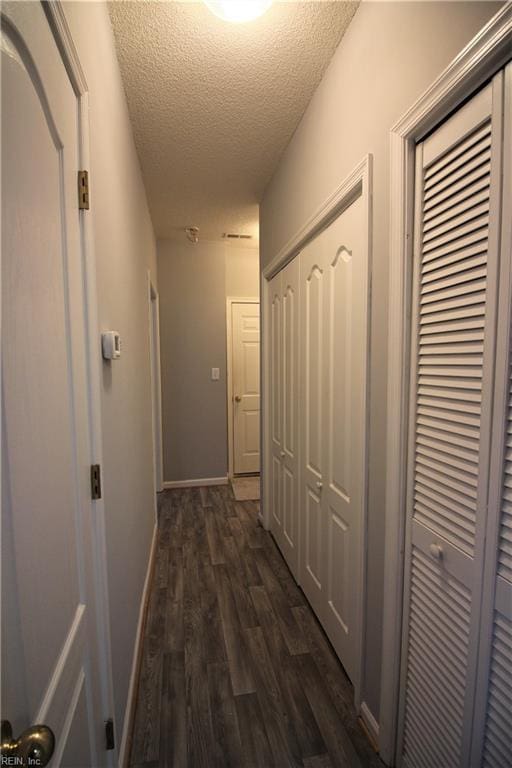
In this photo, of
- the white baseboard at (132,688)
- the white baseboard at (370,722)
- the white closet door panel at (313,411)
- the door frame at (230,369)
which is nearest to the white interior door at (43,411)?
the white baseboard at (132,688)

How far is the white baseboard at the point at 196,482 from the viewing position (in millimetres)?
3861

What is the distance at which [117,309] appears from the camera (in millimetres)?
1386

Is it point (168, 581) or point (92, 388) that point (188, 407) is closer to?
point (168, 581)

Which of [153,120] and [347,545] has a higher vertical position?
[153,120]

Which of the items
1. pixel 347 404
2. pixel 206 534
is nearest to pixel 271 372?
pixel 347 404

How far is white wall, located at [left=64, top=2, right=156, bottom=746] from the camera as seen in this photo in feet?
3.52

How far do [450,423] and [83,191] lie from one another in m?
1.16

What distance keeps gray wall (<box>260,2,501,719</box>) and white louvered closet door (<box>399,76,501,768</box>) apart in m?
0.14

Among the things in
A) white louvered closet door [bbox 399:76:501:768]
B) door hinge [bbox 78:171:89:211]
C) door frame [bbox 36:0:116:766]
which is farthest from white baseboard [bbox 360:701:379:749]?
door hinge [bbox 78:171:89:211]

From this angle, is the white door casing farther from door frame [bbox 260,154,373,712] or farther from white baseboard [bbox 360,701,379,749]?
white baseboard [bbox 360,701,379,749]

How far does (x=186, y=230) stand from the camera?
346 cm

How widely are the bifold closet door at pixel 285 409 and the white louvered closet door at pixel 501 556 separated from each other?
1.35 metres

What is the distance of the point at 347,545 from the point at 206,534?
1.67 m

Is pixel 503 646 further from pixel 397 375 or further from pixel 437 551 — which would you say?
pixel 397 375
